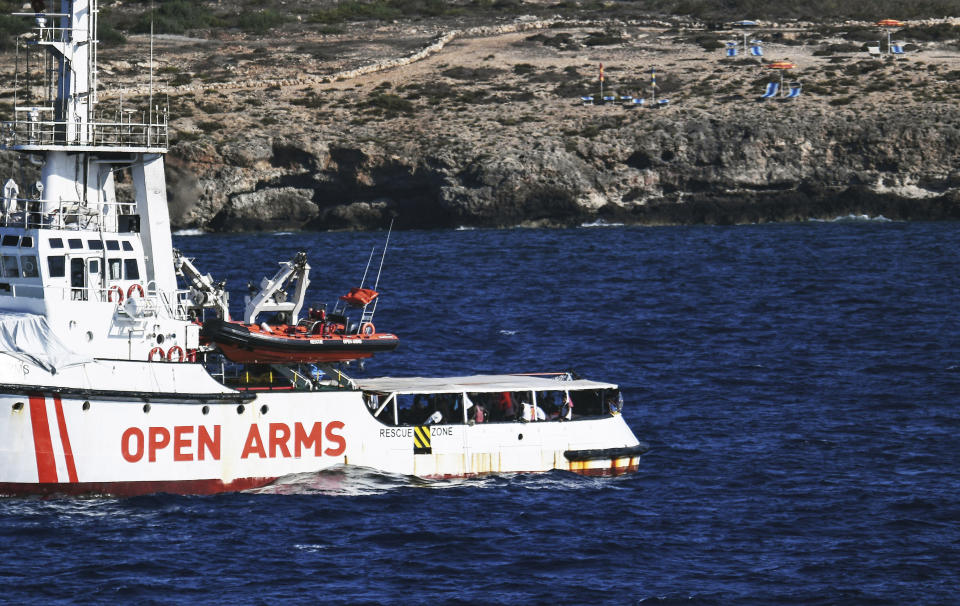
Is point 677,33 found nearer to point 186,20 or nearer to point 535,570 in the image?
point 186,20

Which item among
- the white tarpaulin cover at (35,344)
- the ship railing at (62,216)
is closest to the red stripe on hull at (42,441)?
the white tarpaulin cover at (35,344)

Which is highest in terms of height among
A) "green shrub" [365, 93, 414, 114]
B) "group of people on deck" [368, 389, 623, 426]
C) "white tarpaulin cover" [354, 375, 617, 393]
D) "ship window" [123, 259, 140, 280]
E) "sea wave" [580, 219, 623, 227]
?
"green shrub" [365, 93, 414, 114]

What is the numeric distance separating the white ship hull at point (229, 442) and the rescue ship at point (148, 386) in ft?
0.11

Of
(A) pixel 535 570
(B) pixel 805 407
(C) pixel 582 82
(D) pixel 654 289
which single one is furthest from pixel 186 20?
(A) pixel 535 570

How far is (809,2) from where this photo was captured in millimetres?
173250

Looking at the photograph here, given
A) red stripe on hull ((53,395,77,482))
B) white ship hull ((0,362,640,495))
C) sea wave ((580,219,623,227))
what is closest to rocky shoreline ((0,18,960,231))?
sea wave ((580,219,623,227))

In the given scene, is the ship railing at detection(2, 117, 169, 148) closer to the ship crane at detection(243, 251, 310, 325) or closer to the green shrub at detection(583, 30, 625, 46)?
the ship crane at detection(243, 251, 310, 325)

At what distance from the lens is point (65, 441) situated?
111 feet

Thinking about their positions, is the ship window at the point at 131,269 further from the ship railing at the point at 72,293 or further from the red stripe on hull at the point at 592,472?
the red stripe on hull at the point at 592,472

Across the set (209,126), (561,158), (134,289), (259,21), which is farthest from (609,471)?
(259,21)

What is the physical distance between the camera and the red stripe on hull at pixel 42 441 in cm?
3331

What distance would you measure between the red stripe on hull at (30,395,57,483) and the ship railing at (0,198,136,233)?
5.08 m

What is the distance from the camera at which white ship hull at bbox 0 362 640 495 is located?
33.6 metres

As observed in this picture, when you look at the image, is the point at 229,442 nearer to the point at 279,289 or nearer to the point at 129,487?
the point at 129,487
